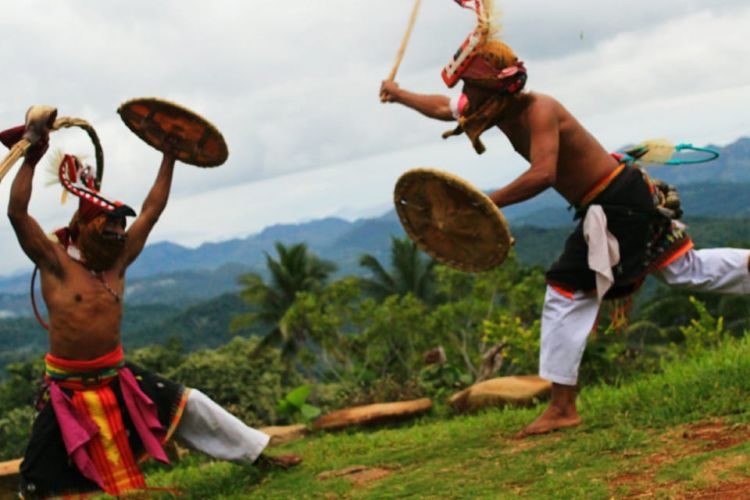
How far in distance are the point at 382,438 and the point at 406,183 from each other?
2.21 m

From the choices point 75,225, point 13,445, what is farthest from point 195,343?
point 75,225

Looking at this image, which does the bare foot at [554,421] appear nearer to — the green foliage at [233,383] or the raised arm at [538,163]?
the raised arm at [538,163]

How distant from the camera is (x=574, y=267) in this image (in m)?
4.88

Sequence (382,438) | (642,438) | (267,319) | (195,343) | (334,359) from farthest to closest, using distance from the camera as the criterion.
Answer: (195,343)
(267,319)
(334,359)
(382,438)
(642,438)

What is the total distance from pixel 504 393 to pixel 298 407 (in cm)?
299

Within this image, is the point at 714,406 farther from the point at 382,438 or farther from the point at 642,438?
the point at 382,438

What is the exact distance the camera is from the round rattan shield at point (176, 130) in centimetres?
516

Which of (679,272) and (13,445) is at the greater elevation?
(679,272)

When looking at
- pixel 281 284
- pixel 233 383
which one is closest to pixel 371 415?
pixel 233 383

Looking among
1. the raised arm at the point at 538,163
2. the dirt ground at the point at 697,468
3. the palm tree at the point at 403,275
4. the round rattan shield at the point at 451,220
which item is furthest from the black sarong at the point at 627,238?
the palm tree at the point at 403,275

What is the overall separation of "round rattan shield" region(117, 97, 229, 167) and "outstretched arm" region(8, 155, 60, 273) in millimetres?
823

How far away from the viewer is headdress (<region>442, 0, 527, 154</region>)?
15.4 ft

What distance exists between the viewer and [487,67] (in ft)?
15.5

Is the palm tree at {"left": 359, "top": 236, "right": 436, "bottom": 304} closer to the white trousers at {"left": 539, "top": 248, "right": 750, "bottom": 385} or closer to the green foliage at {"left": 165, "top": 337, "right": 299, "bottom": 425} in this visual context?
the green foliage at {"left": 165, "top": 337, "right": 299, "bottom": 425}
